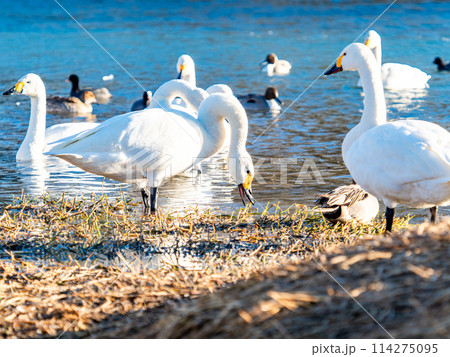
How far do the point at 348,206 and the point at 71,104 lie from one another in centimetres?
1016

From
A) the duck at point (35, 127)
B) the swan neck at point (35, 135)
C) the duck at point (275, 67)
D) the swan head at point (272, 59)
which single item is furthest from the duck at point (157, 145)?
the swan head at point (272, 59)

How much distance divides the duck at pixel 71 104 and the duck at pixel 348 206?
9711 mm

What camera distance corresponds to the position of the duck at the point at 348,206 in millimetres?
6129

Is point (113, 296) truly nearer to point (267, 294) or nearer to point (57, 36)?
point (267, 294)

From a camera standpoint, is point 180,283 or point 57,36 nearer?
point 180,283

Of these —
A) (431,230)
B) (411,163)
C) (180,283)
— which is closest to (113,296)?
(180,283)

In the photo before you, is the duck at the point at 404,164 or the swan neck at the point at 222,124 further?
the swan neck at the point at 222,124

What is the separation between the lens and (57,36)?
32031 mm

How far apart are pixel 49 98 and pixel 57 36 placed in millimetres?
17752

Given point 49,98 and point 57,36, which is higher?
point 57,36

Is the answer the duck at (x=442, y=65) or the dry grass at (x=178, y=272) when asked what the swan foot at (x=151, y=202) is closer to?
the dry grass at (x=178, y=272)

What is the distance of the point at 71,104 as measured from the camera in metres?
15.1
